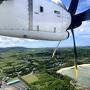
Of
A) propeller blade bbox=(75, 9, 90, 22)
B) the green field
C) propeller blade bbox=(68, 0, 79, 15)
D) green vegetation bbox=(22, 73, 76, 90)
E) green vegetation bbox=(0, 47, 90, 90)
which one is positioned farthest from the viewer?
the green field

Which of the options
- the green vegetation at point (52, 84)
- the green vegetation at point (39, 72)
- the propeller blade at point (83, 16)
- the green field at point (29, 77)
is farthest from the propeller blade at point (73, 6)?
the green field at point (29, 77)

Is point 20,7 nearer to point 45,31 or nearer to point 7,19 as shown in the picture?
point 7,19

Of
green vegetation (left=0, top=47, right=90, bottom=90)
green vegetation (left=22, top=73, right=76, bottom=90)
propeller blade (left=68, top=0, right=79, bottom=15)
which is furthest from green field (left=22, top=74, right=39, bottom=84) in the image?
propeller blade (left=68, top=0, right=79, bottom=15)

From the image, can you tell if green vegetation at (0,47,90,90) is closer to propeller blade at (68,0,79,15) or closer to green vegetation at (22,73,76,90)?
green vegetation at (22,73,76,90)

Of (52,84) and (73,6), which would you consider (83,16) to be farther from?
(52,84)

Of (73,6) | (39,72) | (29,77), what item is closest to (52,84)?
(39,72)

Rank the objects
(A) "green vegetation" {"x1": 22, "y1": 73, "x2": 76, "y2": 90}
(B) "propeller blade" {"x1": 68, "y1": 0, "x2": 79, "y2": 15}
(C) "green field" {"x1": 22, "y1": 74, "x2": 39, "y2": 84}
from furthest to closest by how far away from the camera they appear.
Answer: (C) "green field" {"x1": 22, "y1": 74, "x2": 39, "y2": 84}
(A) "green vegetation" {"x1": 22, "y1": 73, "x2": 76, "y2": 90}
(B) "propeller blade" {"x1": 68, "y1": 0, "x2": 79, "y2": 15}

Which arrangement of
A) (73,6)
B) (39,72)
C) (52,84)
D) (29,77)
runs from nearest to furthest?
(73,6)
(52,84)
(39,72)
(29,77)

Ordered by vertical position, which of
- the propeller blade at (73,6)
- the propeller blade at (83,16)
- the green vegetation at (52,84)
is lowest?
the green vegetation at (52,84)

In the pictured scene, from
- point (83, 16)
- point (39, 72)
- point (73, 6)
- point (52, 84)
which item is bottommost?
point (52, 84)

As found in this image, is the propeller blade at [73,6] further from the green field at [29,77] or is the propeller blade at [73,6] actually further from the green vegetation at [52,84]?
the green field at [29,77]

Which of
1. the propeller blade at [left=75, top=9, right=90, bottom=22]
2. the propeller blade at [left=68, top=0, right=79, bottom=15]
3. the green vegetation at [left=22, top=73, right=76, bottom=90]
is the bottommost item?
the green vegetation at [left=22, top=73, right=76, bottom=90]

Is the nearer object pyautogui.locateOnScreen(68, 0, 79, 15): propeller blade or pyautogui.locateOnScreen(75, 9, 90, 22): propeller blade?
pyautogui.locateOnScreen(75, 9, 90, 22): propeller blade
